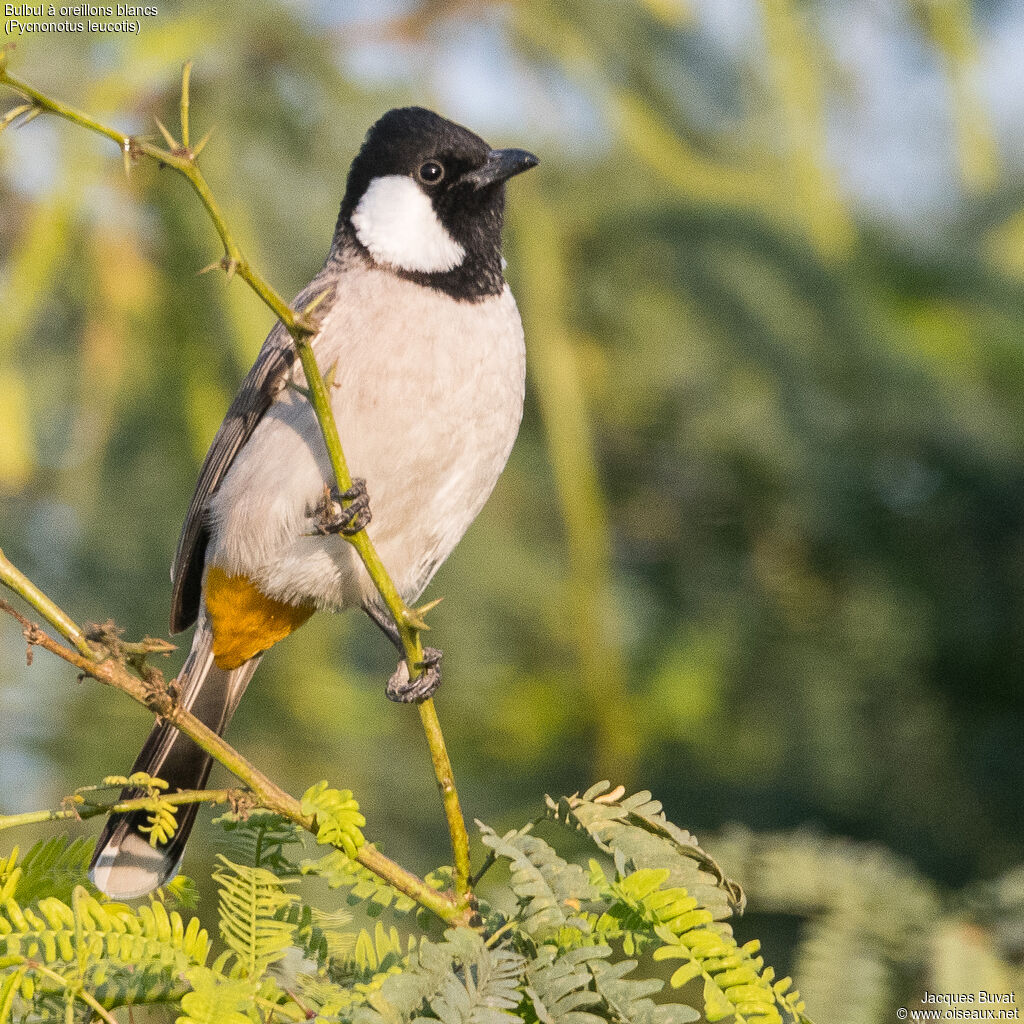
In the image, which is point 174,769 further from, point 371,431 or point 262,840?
point 262,840

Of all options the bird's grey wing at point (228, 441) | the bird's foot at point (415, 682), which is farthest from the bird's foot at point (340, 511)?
the bird's grey wing at point (228, 441)

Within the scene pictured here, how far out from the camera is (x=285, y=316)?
134 centimetres

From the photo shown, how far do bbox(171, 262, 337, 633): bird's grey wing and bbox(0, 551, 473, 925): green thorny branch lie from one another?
130cm

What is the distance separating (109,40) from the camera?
2682mm

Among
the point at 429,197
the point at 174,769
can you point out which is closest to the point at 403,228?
the point at 429,197

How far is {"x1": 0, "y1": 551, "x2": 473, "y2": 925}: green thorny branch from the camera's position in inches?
52.9

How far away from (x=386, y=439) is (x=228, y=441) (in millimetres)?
502

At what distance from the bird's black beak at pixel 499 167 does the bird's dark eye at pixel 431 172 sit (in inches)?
2.2

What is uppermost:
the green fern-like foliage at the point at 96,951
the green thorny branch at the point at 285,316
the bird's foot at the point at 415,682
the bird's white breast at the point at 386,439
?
the bird's white breast at the point at 386,439

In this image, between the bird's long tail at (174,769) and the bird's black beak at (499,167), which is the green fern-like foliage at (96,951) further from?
the bird's black beak at (499,167)

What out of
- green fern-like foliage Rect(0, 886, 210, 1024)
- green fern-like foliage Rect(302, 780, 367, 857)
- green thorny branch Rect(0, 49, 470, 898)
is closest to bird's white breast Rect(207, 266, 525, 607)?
green thorny branch Rect(0, 49, 470, 898)

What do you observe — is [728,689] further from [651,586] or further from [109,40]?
[109,40]

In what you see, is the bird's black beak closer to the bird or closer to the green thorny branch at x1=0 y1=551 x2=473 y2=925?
the bird

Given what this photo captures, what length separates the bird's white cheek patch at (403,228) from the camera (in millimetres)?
2703
